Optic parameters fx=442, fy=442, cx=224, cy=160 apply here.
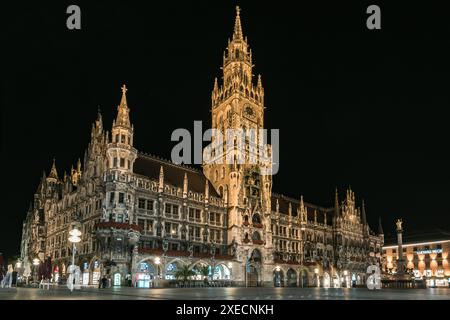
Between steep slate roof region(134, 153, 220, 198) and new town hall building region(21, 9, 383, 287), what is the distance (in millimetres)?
272

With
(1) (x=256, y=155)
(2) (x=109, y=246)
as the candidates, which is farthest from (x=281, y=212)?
(2) (x=109, y=246)

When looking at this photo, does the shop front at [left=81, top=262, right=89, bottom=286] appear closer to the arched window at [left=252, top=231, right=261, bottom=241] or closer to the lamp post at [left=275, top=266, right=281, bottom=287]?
the arched window at [left=252, top=231, right=261, bottom=241]

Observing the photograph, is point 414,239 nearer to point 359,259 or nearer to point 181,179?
point 359,259

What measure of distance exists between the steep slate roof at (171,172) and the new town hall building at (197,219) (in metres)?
0.27

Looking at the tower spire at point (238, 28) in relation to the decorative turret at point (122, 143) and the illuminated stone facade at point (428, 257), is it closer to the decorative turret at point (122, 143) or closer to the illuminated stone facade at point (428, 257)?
the decorative turret at point (122, 143)

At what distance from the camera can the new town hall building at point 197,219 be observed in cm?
6906

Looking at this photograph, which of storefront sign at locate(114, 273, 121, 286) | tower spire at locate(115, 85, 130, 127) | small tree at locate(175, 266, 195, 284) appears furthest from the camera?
tower spire at locate(115, 85, 130, 127)

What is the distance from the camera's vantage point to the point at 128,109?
249 ft

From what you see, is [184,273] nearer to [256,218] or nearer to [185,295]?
[256,218]

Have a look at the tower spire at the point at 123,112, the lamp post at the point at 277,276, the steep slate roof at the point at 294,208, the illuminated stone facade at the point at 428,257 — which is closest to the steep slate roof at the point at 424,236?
the illuminated stone facade at the point at 428,257

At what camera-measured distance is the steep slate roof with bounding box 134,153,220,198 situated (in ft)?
259

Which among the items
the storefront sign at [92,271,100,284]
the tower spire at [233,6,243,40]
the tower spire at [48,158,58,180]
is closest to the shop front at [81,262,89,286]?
the storefront sign at [92,271,100,284]

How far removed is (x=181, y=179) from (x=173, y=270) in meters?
19.2

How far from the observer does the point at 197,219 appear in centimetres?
8131
